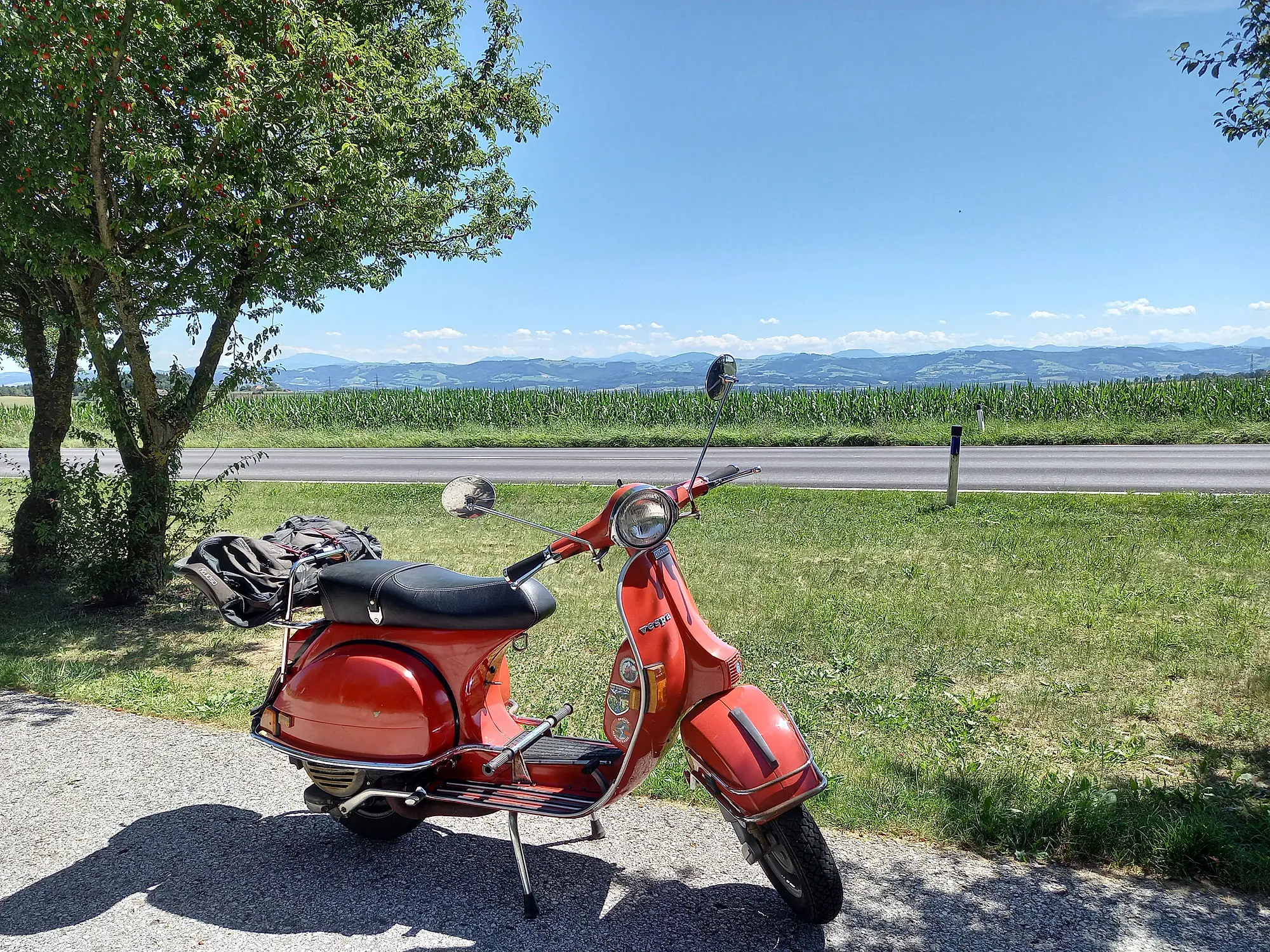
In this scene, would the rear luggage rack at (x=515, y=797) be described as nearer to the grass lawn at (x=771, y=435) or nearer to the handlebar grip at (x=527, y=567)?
the handlebar grip at (x=527, y=567)

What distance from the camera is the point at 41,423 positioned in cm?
836

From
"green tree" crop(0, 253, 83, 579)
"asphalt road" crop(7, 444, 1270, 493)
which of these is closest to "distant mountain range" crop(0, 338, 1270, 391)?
"asphalt road" crop(7, 444, 1270, 493)

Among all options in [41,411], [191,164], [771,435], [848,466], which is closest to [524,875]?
[191,164]

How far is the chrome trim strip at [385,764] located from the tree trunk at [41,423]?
248 inches

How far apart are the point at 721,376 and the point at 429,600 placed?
54.4 inches

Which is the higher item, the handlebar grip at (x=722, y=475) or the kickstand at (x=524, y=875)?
the handlebar grip at (x=722, y=475)

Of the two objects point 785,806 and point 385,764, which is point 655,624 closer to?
point 785,806

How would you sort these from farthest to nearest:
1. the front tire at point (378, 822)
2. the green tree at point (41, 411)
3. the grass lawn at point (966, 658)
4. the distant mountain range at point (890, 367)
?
the distant mountain range at point (890, 367), the green tree at point (41, 411), the grass lawn at point (966, 658), the front tire at point (378, 822)

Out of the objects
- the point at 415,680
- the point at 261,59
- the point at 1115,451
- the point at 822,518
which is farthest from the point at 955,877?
the point at 1115,451

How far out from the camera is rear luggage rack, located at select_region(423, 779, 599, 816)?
306cm

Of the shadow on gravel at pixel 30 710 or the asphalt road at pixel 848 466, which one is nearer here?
the shadow on gravel at pixel 30 710

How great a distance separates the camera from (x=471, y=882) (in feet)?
10.7

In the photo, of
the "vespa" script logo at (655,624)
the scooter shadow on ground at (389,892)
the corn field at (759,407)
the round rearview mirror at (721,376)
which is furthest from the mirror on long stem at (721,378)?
the corn field at (759,407)

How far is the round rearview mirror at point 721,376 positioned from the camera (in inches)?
127
